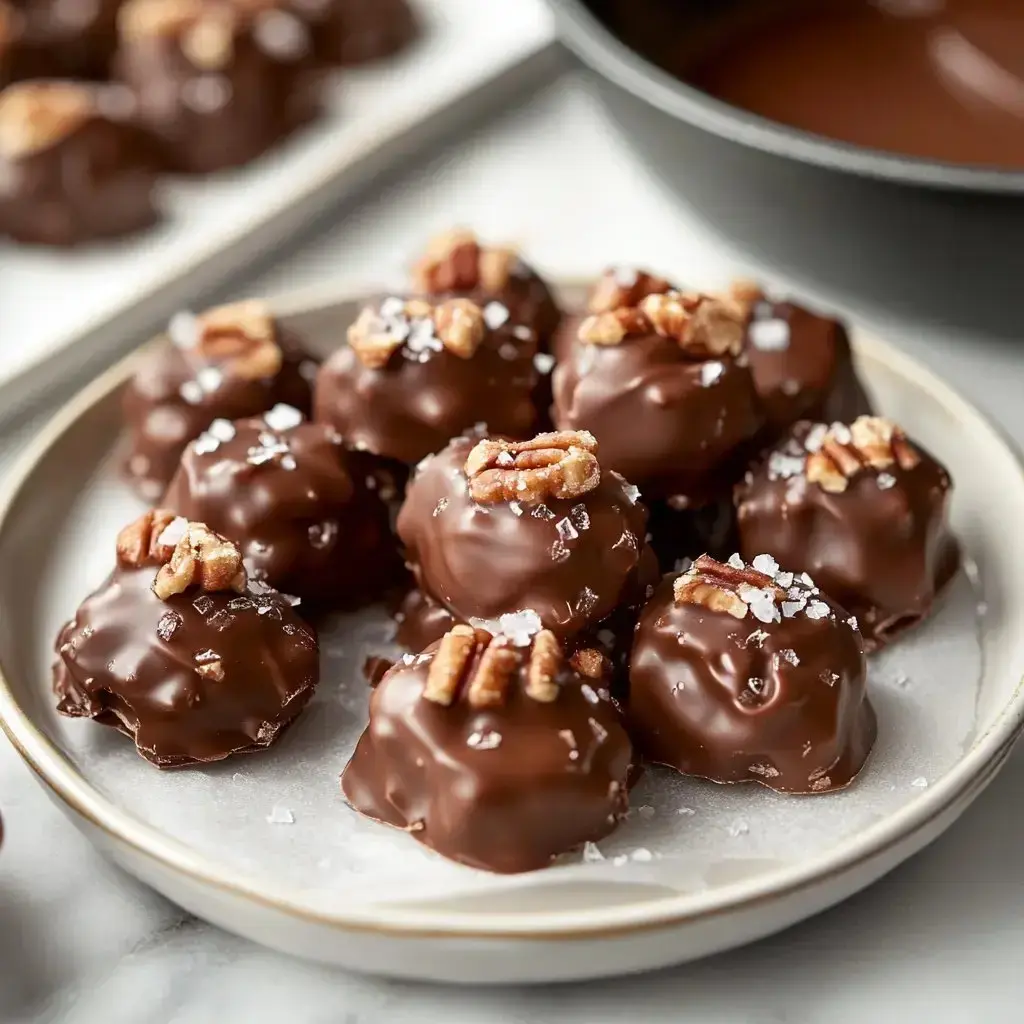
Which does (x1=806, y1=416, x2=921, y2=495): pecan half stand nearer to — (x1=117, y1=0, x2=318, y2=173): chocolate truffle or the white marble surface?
the white marble surface

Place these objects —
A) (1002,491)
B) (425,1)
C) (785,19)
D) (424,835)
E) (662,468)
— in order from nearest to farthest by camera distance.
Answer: (424,835) → (662,468) → (1002,491) → (785,19) → (425,1)

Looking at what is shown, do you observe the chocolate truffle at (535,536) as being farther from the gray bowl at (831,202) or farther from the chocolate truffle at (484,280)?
the gray bowl at (831,202)

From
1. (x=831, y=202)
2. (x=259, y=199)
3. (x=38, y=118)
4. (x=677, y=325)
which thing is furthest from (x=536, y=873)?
(x=38, y=118)

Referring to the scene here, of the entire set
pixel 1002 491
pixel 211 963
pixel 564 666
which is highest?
pixel 564 666

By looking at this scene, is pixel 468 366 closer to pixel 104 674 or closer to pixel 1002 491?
pixel 104 674

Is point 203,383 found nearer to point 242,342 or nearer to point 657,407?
point 242,342

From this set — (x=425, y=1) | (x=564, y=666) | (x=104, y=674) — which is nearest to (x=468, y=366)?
(x=564, y=666)
